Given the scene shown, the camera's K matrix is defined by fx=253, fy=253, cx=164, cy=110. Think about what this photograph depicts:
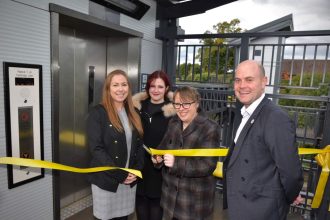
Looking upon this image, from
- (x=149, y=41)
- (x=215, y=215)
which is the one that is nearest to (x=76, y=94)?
(x=149, y=41)

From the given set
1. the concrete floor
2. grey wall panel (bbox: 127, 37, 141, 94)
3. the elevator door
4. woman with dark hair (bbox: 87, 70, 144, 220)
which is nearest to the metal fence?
the concrete floor

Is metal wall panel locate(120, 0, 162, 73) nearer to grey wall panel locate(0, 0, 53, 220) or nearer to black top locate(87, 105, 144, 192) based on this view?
grey wall panel locate(0, 0, 53, 220)

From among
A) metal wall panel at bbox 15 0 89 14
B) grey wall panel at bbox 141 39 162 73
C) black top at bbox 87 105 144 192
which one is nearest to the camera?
black top at bbox 87 105 144 192

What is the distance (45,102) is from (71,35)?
1.30m

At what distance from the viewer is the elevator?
3.57m

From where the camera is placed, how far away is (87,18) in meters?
3.15

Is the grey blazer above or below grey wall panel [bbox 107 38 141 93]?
below

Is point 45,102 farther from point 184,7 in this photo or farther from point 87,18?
point 184,7

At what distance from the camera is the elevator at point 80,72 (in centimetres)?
357

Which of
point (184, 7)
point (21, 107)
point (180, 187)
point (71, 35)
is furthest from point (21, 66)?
point (184, 7)

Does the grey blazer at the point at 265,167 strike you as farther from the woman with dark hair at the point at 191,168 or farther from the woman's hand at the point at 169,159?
the woman's hand at the point at 169,159

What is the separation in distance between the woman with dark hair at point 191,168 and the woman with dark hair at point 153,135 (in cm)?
39

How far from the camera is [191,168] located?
7.23 feet

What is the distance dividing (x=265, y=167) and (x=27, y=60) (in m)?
2.46
